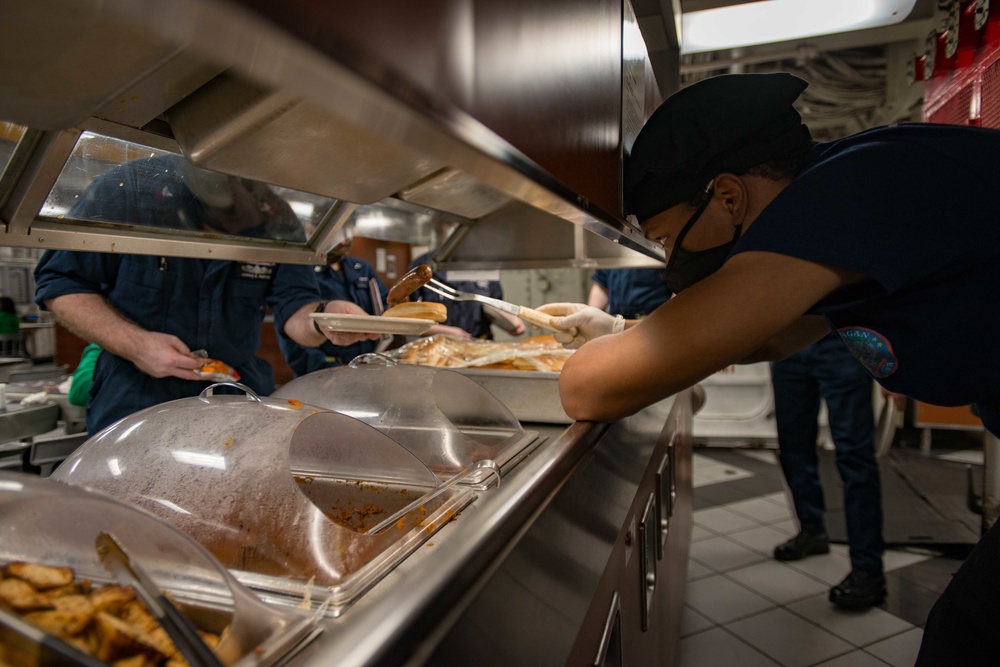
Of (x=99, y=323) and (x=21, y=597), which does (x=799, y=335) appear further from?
(x=99, y=323)

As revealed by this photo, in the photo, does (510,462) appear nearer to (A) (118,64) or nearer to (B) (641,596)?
(B) (641,596)

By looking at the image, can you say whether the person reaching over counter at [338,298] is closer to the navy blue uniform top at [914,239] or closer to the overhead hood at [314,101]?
the overhead hood at [314,101]

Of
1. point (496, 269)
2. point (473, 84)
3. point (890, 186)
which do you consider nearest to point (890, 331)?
point (890, 186)

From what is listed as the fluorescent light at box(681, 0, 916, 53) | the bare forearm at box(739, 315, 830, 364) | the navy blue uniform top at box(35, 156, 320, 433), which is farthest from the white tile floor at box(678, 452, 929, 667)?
the fluorescent light at box(681, 0, 916, 53)

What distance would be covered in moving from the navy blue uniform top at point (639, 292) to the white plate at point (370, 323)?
7.14ft

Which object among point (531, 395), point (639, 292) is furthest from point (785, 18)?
point (531, 395)

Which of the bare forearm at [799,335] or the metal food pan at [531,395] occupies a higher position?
the bare forearm at [799,335]

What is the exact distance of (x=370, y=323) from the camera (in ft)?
5.05

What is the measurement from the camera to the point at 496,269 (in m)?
2.71

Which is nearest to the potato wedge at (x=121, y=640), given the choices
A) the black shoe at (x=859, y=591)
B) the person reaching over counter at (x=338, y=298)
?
the person reaching over counter at (x=338, y=298)

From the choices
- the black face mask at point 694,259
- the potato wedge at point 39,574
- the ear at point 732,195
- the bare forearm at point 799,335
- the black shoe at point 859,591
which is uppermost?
the ear at point 732,195

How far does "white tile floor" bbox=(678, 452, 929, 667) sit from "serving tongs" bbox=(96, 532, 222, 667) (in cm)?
233

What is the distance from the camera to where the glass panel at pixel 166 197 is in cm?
115

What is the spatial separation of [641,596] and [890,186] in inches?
41.2
